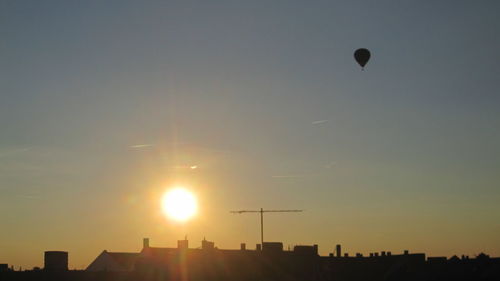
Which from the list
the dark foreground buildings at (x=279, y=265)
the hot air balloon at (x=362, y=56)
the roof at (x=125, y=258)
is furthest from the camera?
the roof at (x=125, y=258)

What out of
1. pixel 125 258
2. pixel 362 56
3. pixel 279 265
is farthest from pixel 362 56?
pixel 125 258

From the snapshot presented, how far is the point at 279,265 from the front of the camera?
78.4m

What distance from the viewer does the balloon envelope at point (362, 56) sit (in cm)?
6275

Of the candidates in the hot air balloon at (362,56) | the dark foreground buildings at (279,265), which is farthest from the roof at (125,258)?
the hot air balloon at (362,56)

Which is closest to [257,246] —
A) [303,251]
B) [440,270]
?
[303,251]

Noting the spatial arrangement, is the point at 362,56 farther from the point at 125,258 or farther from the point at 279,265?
the point at 125,258

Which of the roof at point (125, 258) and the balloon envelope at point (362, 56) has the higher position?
the balloon envelope at point (362, 56)

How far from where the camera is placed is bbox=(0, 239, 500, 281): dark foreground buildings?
7125cm

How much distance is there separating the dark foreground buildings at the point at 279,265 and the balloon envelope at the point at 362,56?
22715mm

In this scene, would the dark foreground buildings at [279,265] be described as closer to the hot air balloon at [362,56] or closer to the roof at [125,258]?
the roof at [125,258]

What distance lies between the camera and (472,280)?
75312 millimetres

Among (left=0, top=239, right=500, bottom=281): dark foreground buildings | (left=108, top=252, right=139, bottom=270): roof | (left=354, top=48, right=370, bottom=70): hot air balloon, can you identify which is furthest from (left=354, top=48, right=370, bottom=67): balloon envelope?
(left=108, top=252, right=139, bottom=270): roof

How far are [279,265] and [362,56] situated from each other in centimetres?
2468

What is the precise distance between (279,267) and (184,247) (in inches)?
364
